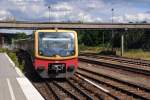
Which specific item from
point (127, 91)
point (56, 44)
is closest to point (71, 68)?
point (56, 44)

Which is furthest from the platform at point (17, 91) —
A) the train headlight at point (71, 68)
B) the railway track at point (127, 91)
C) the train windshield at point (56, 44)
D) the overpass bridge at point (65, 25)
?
the overpass bridge at point (65, 25)

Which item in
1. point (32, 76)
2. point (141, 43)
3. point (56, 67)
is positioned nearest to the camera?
point (56, 67)

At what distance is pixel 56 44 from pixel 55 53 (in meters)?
0.46

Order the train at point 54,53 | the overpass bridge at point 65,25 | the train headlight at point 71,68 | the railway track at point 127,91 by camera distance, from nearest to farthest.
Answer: the railway track at point 127,91, the train at point 54,53, the train headlight at point 71,68, the overpass bridge at point 65,25

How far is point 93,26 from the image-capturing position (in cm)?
8119

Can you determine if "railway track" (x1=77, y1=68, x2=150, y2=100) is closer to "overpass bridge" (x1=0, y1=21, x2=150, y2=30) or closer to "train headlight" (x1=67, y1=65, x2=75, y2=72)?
"train headlight" (x1=67, y1=65, x2=75, y2=72)

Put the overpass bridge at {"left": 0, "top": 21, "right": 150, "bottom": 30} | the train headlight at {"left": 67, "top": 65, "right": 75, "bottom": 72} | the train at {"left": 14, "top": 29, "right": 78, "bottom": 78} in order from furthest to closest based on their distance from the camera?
1. the overpass bridge at {"left": 0, "top": 21, "right": 150, "bottom": 30}
2. the train headlight at {"left": 67, "top": 65, "right": 75, "bottom": 72}
3. the train at {"left": 14, "top": 29, "right": 78, "bottom": 78}

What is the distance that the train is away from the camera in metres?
22.5

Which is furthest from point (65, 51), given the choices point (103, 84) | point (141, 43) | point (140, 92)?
point (141, 43)

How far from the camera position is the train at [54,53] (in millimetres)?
22484

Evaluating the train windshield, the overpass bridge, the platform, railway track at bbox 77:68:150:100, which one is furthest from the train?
the overpass bridge

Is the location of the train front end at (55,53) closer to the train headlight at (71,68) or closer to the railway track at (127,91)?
the train headlight at (71,68)

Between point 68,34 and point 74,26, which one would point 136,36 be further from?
point 68,34

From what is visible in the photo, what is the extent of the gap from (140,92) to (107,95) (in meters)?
1.48
